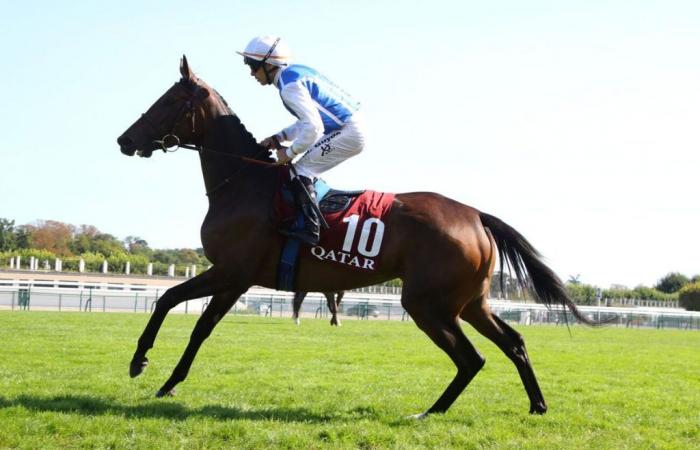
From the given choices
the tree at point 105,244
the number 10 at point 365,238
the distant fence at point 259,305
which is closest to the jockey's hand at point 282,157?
the number 10 at point 365,238

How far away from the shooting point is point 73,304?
30.2 metres

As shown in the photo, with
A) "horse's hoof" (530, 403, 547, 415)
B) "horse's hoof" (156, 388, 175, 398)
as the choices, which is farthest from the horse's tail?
"horse's hoof" (156, 388, 175, 398)

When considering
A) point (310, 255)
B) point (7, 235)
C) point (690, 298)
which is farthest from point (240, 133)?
point (7, 235)

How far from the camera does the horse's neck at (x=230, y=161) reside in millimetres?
7453

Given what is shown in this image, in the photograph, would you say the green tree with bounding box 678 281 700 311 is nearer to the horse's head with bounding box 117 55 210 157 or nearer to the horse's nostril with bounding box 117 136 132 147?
the horse's head with bounding box 117 55 210 157

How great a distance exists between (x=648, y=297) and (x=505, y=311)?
143 feet

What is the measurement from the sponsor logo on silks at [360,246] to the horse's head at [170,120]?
1843 mm

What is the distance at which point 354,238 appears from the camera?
716 centimetres

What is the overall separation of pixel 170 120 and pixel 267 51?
1.19 m

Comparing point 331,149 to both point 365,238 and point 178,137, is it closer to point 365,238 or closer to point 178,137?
point 365,238

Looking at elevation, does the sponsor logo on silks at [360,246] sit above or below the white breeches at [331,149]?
below

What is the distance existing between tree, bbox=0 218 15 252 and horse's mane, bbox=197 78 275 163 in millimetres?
72597

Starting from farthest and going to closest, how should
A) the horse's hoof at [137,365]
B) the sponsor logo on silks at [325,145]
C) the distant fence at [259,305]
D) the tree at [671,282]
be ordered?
the tree at [671,282]
the distant fence at [259,305]
the sponsor logo on silks at [325,145]
the horse's hoof at [137,365]

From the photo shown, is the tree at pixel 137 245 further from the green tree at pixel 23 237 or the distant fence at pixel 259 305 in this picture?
the distant fence at pixel 259 305
